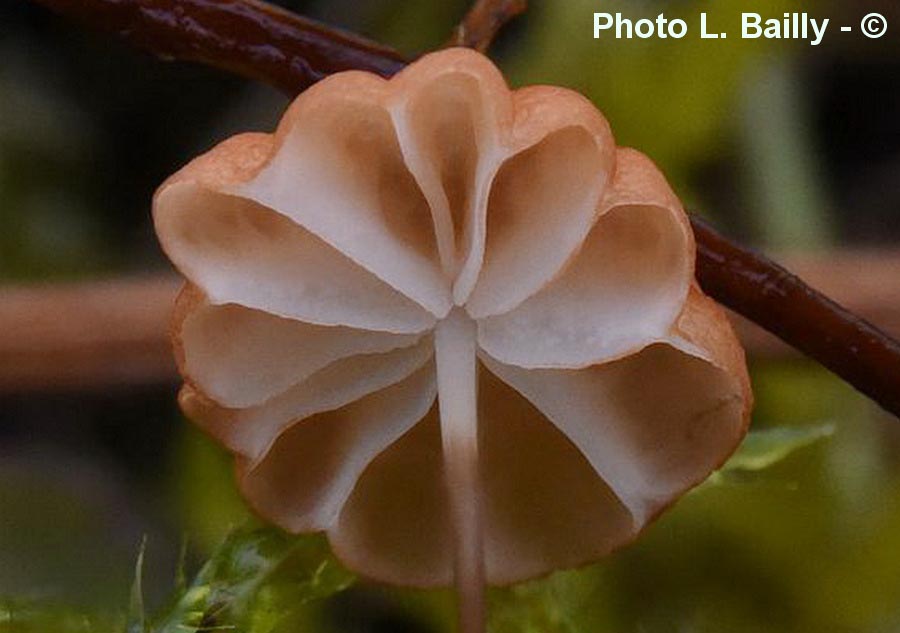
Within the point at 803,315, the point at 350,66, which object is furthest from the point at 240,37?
the point at 803,315

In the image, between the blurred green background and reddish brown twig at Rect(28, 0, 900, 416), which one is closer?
reddish brown twig at Rect(28, 0, 900, 416)

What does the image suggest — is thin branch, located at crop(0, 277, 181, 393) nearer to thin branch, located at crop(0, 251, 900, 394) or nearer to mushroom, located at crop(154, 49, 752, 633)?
thin branch, located at crop(0, 251, 900, 394)

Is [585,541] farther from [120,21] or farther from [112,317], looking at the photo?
[112,317]

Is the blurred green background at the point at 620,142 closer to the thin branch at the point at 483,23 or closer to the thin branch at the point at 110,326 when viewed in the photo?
the thin branch at the point at 110,326

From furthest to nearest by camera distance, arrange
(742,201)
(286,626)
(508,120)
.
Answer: (742,201) < (286,626) < (508,120)

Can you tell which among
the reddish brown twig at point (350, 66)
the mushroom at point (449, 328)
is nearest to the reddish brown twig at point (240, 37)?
the reddish brown twig at point (350, 66)

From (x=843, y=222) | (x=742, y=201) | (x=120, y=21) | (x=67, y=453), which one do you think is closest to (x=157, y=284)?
(x=67, y=453)

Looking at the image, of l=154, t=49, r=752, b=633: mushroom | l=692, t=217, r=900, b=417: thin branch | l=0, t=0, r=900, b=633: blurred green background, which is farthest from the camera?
l=0, t=0, r=900, b=633: blurred green background

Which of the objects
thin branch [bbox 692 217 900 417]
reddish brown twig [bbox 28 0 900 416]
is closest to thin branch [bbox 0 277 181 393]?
reddish brown twig [bbox 28 0 900 416]
